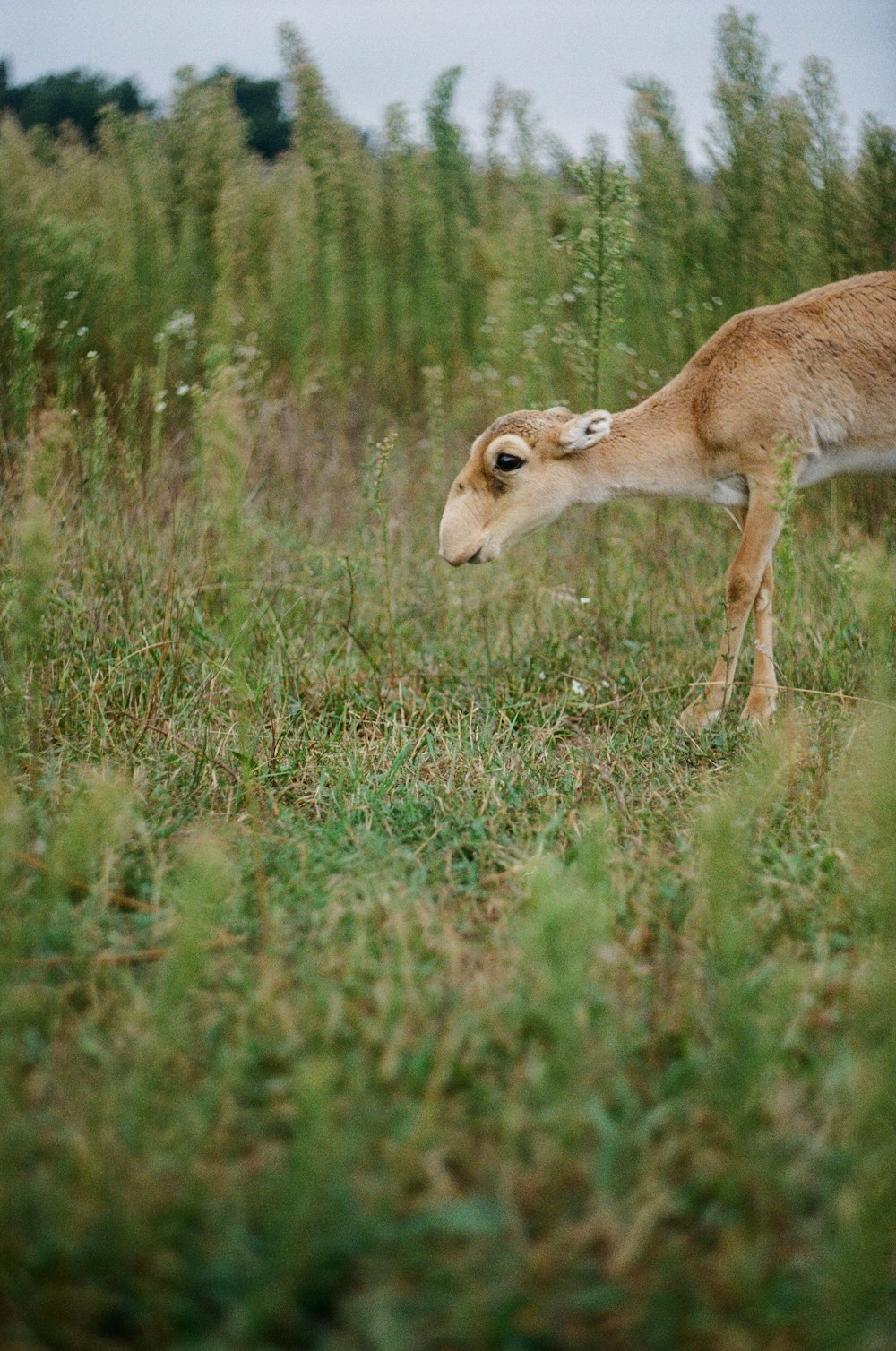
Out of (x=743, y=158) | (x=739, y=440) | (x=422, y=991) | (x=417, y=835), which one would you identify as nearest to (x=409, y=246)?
(x=743, y=158)

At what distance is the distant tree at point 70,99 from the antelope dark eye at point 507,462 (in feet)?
22.2

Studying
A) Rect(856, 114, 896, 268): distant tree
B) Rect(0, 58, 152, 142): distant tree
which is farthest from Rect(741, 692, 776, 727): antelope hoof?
Rect(0, 58, 152, 142): distant tree

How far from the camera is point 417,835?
3.03 meters

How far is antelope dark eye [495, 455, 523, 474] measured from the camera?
14.3 feet

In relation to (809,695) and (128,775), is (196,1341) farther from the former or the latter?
(809,695)

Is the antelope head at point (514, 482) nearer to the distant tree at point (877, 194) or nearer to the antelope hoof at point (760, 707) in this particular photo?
the antelope hoof at point (760, 707)

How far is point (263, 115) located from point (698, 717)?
35.5ft

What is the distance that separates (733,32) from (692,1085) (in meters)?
5.91

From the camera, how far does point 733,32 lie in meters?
5.78

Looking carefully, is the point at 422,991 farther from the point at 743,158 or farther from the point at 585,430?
the point at 743,158

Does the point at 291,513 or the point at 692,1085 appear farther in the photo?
the point at 291,513

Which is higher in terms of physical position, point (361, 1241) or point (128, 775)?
point (128, 775)

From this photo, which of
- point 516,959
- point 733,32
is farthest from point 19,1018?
point 733,32

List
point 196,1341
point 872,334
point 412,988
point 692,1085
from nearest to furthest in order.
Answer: point 196,1341 → point 692,1085 → point 412,988 → point 872,334
